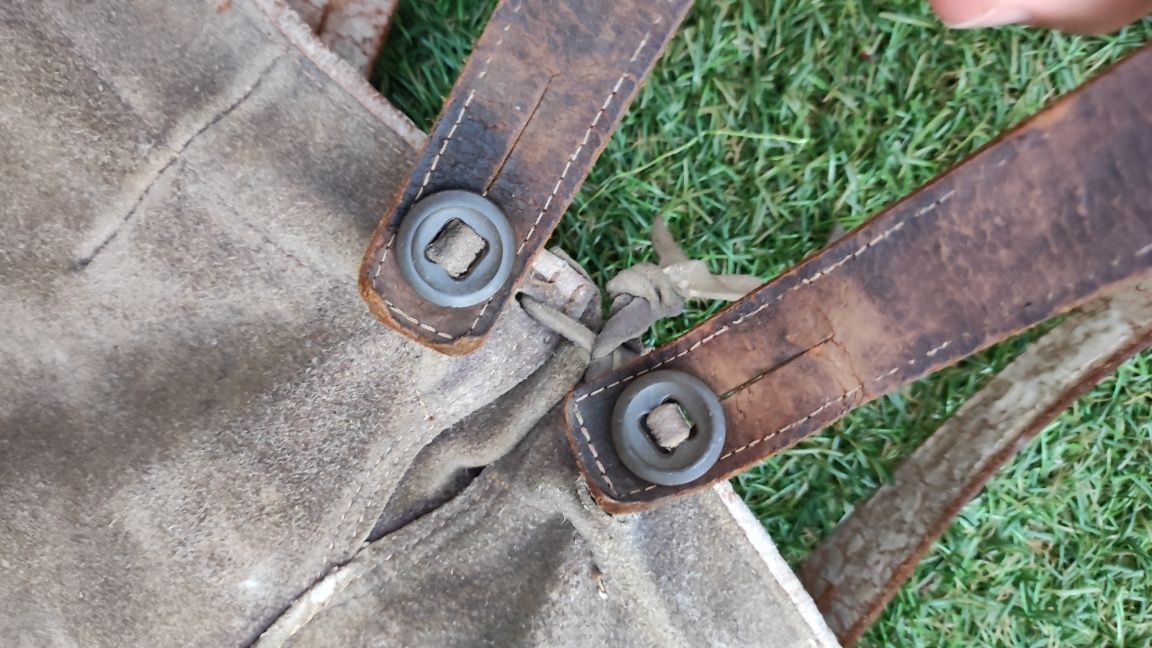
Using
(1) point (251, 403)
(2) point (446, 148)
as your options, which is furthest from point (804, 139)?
(1) point (251, 403)

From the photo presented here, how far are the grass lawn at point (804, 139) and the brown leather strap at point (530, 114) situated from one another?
0.57 m

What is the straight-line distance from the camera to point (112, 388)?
1.47 meters

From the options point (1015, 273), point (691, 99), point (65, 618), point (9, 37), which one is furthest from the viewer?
point (691, 99)

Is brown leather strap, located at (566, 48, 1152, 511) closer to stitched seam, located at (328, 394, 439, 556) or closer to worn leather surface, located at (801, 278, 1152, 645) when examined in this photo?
stitched seam, located at (328, 394, 439, 556)

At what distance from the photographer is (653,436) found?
139 centimetres

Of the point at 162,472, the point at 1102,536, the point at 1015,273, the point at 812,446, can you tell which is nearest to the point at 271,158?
the point at 162,472

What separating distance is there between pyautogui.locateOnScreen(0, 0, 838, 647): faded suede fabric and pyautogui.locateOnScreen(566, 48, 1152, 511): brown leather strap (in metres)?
0.19

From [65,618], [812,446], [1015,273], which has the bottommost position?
[65,618]

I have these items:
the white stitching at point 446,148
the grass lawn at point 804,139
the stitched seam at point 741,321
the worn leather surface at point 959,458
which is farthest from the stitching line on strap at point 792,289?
the worn leather surface at point 959,458

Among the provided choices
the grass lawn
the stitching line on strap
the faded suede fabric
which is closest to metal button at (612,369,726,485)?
the stitching line on strap

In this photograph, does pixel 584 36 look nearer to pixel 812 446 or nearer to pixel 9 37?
pixel 9 37

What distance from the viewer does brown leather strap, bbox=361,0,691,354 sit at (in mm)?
1270

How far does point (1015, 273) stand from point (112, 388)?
4.46 feet

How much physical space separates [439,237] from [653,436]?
1.43ft
